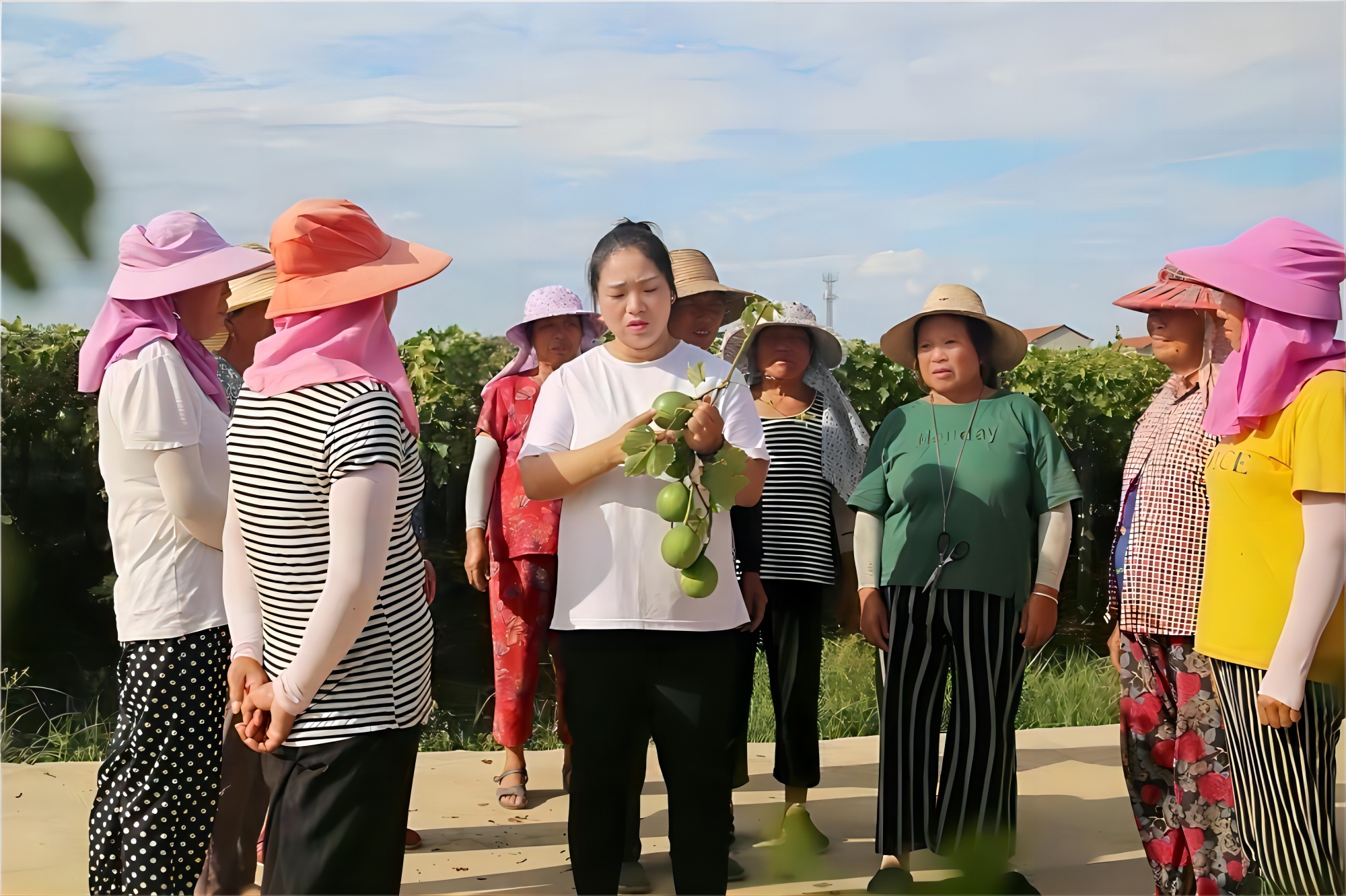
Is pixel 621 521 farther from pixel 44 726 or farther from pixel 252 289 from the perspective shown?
pixel 44 726

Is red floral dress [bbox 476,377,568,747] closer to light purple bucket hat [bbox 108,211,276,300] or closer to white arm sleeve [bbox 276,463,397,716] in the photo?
light purple bucket hat [bbox 108,211,276,300]

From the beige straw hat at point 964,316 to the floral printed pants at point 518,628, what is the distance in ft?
5.70

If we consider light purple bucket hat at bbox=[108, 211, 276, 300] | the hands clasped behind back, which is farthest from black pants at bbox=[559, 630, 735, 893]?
light purple bucket hat at bbox=[108, 211, 276, 300]

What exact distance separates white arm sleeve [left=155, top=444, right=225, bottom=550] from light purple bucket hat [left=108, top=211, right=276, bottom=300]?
47 cm

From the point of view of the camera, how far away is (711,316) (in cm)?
449

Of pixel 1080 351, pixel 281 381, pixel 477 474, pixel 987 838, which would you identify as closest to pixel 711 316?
pixel 477 474

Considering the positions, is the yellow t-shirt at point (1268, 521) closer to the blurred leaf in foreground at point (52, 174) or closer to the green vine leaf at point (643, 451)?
the green vine leaf at point (643, 451)

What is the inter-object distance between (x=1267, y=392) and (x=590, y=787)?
6.71ft

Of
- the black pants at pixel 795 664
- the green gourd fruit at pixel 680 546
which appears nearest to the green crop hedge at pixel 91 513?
the black pants at pixel 795 664

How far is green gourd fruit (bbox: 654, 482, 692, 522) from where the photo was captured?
269 centimetres

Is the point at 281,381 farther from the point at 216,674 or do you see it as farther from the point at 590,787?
the point at 590,787

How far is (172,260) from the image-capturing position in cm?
309

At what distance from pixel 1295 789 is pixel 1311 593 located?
0.53 m

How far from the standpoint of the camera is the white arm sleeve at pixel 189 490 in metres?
2.81
